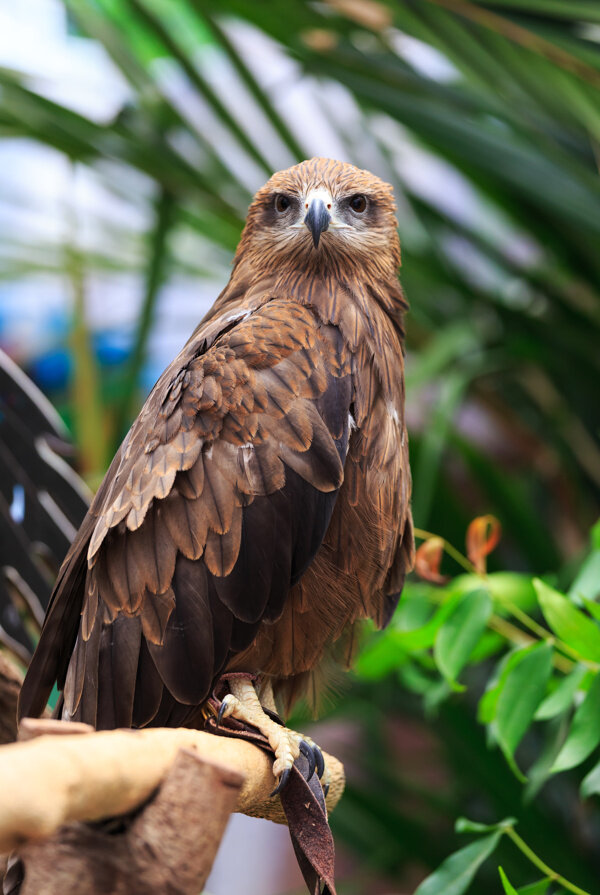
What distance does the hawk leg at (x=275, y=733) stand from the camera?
1106 millimetres

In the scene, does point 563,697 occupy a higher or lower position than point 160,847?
lower

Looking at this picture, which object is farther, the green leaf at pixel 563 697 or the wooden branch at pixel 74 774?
the green leaf at pixel 563 697

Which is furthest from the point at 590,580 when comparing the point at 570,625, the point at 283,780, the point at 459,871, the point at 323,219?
the point at 323,219

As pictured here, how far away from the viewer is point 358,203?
1477 mm

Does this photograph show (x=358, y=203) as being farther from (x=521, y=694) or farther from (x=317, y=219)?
(x=521, y=694)

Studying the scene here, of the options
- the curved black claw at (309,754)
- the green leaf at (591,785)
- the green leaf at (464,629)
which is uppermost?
Answer: the green leaf at (464,629)

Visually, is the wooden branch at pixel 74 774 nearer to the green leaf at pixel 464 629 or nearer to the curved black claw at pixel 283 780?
the curved black claw at pixel 283 780

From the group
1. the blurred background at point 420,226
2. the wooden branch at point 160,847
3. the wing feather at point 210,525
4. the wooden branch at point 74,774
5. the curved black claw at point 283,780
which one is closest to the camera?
the wooden branch at point 74,774

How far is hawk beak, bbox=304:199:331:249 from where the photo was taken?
4.44ft

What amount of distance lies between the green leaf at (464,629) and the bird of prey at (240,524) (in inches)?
5.2

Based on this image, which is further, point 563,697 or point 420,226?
point 420,226

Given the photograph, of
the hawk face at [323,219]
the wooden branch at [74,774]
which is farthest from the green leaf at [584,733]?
the hawk face at [323,219]

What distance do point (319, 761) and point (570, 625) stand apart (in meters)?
0.39

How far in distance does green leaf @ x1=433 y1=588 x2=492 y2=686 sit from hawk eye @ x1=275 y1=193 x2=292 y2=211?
69cm
